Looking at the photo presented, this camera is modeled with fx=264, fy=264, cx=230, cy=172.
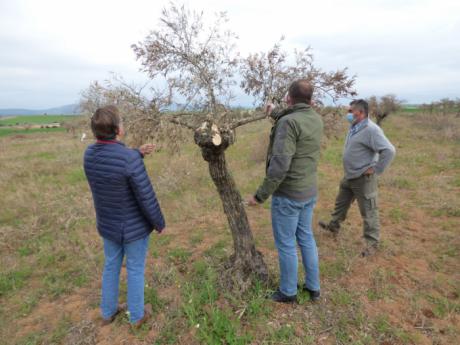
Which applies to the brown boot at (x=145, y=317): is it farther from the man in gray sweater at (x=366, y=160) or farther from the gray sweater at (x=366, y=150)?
the gray sweater at (x=366, y=150)

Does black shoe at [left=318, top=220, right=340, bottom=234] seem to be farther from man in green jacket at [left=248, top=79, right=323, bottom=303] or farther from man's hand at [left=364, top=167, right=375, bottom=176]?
man in green jacket at [left=248, top=79, right=323, bottom=303]

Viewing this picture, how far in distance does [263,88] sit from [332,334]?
3034 mm

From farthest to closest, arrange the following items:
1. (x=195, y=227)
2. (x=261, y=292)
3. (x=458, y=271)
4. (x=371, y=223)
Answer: (x=195, y=227) < (x=371, y=223) < (x=458, y=271) < (x=261, y=292)

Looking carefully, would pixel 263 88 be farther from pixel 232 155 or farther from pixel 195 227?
pixel 232 155

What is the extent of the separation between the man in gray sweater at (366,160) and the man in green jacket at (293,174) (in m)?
1.46

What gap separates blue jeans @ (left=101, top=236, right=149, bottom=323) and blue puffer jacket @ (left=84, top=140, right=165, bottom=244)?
0.43ft

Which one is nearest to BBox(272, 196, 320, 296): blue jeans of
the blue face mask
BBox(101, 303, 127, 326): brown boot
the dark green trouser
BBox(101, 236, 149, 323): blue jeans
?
BBox(101, 236, 149, 323): blue jeans

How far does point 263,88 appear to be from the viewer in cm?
362

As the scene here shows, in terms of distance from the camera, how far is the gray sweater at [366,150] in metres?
3.67

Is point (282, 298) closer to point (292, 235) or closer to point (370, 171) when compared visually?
point (292, 235)

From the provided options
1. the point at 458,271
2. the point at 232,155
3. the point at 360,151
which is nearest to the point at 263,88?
the point at 360,151

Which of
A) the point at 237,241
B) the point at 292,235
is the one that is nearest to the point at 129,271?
the point at 237,241

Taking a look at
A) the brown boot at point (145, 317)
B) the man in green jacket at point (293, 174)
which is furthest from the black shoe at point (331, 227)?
the brown boot at point (145, 317)

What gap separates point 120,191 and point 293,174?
1.65 metres
